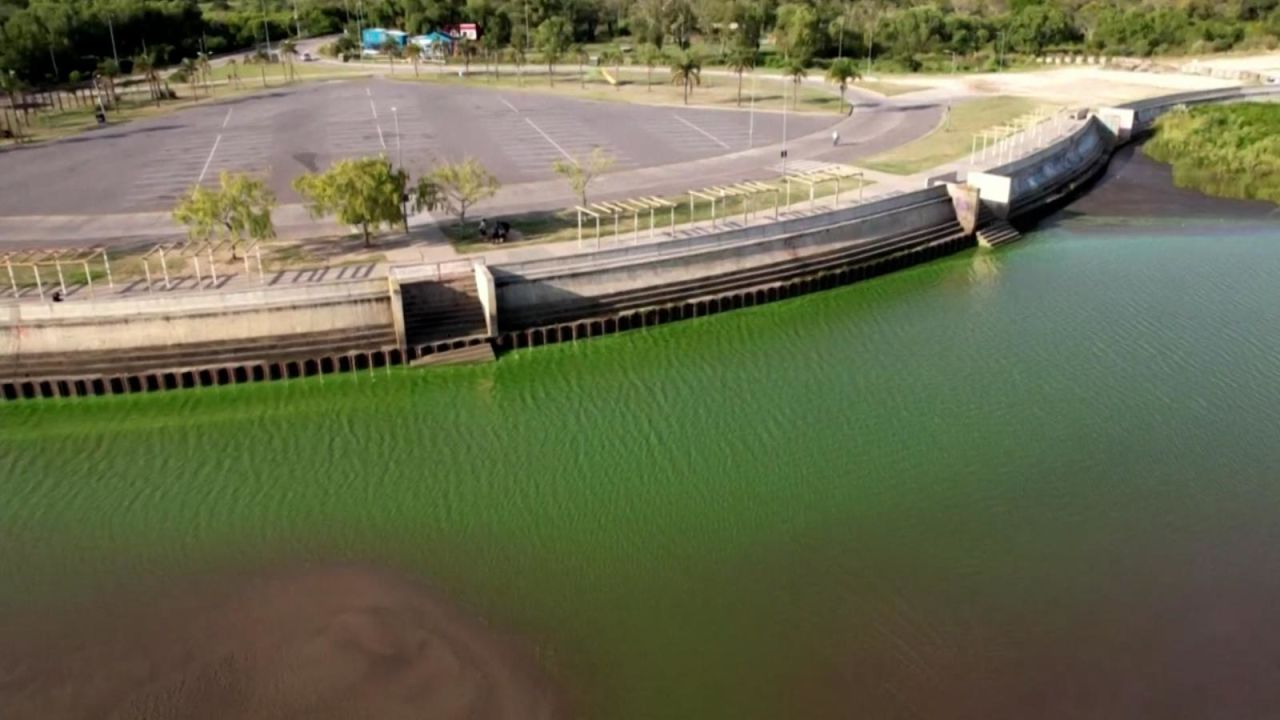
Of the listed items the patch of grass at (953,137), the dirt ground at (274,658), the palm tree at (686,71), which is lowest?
the dirt ground at (274,658)

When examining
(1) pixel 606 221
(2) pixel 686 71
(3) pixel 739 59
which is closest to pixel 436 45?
(3) pixel 739 59

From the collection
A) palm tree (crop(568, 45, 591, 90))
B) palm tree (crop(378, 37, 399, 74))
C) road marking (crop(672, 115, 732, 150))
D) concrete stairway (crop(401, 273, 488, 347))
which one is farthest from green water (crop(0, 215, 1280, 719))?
palm tree (crop(378, 37, 399, 74))

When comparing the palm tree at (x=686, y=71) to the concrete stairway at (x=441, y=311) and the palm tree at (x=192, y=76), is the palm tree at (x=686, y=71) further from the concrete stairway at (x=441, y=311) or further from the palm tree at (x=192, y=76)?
the concrete stairway at (x=441, y=311)

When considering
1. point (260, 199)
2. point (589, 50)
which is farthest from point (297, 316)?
point (589, 50)

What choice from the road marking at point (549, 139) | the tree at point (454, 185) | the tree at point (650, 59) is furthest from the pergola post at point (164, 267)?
the tree at point (650, 59)

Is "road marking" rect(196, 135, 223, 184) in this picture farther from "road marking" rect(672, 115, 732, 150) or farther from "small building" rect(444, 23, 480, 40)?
"small building" rect(444, 23, 480, 40)

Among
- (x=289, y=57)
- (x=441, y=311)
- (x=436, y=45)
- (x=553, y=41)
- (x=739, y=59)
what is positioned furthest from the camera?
(x=436, y=45)

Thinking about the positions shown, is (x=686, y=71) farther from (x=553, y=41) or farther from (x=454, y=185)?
(x=454, y=185)
